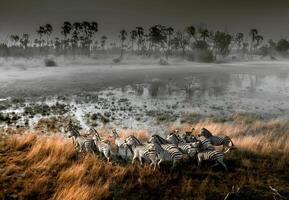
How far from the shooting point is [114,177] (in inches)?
475

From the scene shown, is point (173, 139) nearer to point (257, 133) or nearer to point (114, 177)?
point (114, 177)

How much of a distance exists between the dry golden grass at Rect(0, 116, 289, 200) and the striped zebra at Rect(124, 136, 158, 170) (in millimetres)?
321

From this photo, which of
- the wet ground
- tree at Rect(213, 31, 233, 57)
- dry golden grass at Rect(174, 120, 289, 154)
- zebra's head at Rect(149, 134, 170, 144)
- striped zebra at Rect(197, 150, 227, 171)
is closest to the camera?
striped zebra at Rect(197, 150, 227, 171)

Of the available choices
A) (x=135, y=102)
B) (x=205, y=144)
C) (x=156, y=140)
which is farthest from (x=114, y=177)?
(x=135, y=102)

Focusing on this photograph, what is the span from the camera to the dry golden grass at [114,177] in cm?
1101

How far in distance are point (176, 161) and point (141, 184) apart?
1.71 m

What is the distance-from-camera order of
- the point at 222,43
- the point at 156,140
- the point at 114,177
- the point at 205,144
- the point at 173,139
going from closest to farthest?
the point at 114,177 → the point at 156,140 → the point at 205,144 → the point at 173,139 → the point at 222,43

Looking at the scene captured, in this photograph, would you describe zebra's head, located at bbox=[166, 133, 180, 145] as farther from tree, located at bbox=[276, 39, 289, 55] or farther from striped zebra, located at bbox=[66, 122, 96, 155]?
tree, located at bbox=[276, 39, 289, 55]

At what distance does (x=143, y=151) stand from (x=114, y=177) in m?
1.48

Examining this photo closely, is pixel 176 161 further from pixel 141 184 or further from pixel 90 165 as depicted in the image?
pixel 90 165

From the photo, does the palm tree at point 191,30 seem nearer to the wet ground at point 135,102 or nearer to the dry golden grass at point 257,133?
the wet ground at point 135,102

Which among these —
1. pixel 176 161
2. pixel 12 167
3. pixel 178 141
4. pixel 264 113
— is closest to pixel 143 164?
pixel 176 161

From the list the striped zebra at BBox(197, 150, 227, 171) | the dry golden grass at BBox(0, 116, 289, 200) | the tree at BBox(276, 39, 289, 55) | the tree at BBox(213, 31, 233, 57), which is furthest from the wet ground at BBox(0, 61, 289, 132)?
the tree at BBox(276, 39, 289, 55)

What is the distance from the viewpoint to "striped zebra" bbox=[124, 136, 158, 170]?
12.6 m
